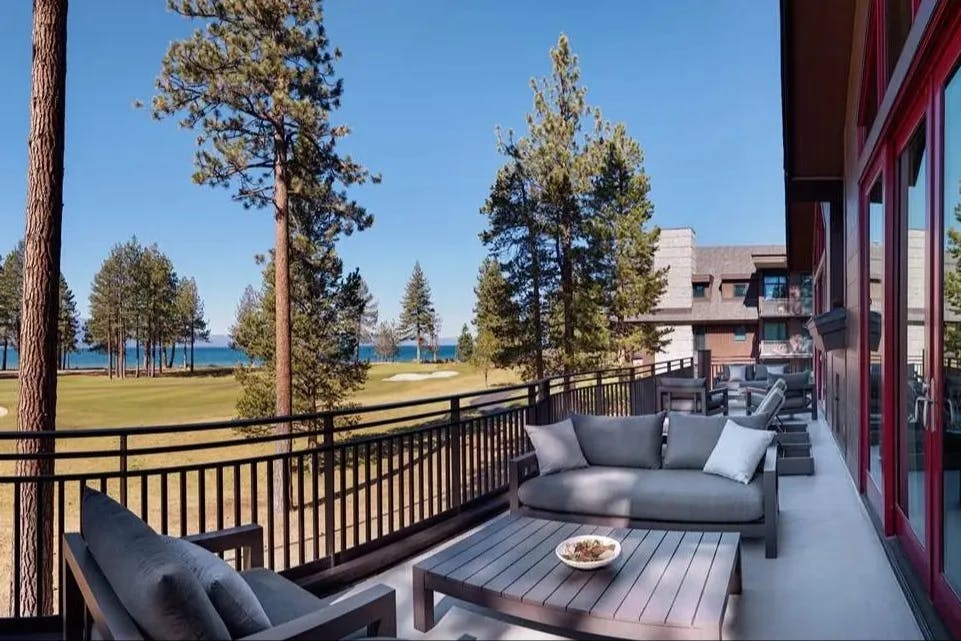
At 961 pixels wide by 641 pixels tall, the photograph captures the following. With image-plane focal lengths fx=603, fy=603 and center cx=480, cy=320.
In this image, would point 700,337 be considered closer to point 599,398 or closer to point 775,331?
point 775,331

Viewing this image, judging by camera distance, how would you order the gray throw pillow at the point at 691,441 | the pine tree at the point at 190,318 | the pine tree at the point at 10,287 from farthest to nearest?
the pine tree at the point at 190,318 → the pine tree at the point at 10,287 → the gray throw pillow at the point at 691,441

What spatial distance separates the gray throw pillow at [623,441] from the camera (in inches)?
180

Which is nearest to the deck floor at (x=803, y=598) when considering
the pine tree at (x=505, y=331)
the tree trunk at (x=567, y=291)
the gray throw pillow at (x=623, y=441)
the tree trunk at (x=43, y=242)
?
the gray throw pillow at (x=623, y=441)

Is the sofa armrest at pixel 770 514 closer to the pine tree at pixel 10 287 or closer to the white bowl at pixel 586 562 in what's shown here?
the white bowl at pixel 586 562

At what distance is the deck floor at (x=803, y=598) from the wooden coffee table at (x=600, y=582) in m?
0.17

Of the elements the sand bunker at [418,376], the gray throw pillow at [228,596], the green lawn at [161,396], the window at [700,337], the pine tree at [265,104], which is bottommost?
the green lawn at [161,396]

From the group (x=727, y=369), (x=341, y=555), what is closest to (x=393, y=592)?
(x=341, y=555)

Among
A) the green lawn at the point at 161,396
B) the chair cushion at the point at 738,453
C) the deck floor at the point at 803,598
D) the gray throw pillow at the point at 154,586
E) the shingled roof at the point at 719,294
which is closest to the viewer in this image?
the gray throw pillow at the point at 154,586

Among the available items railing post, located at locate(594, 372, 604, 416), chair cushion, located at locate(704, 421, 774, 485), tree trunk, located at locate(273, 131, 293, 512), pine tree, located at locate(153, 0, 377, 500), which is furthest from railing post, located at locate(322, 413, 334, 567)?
tree trunk, located at locate(273, 131, 293, 512)

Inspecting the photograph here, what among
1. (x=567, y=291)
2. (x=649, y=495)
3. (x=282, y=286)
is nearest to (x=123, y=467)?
(x=649, y=495)

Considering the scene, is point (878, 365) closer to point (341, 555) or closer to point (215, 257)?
point (341, 555)

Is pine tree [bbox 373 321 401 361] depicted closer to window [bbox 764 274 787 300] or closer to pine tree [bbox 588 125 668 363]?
window [bbox 764 274 787 300]

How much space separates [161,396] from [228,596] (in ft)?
114

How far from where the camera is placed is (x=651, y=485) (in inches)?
158
